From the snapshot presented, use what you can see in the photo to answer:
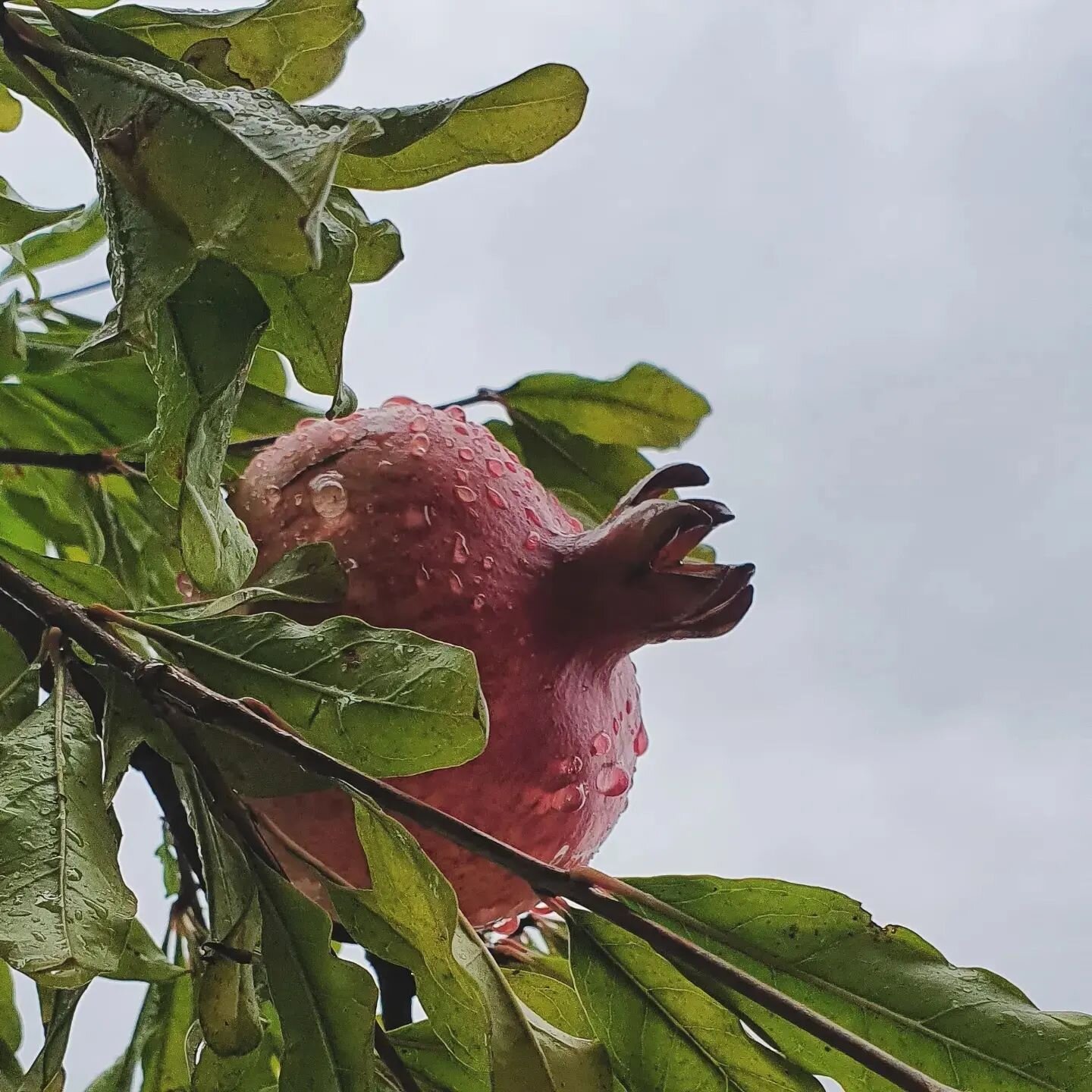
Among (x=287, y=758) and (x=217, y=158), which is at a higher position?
(x=217, y=158)

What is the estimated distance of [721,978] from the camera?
35cm

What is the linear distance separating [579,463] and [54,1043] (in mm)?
376

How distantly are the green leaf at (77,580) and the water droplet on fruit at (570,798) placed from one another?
228 mm

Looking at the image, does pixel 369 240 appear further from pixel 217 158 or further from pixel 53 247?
pixel 53 247

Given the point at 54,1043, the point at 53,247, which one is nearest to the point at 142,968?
the point at 54,1043

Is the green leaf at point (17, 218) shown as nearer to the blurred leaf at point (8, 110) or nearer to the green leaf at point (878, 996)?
the blurred leaf at point (8, 110)

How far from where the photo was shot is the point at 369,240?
0.44 m

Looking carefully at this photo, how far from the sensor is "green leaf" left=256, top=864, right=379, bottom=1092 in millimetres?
376

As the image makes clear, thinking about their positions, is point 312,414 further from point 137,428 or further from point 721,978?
point 721,978

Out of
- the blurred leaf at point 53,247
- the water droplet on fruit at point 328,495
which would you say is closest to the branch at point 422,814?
the water droplet on fruit at point 328,495

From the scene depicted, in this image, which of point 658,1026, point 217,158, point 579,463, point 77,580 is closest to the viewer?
point 217,158

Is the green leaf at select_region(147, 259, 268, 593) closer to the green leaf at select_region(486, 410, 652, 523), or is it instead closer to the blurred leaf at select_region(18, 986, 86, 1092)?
the blurred leaf at select_region(18, 986, 86, 1092)

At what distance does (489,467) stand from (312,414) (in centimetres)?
14

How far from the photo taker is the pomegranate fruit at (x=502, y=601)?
1.45 feet
